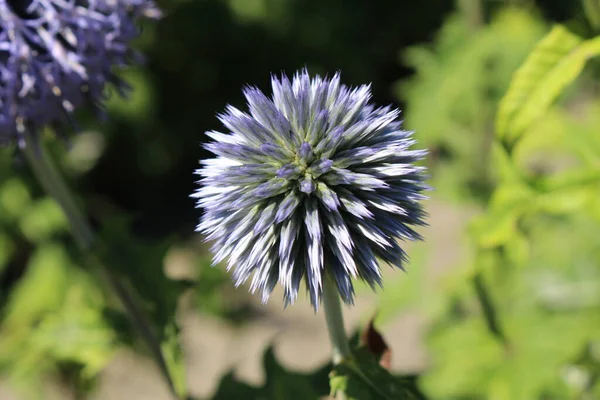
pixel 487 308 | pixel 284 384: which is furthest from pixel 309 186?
pixel 487 308

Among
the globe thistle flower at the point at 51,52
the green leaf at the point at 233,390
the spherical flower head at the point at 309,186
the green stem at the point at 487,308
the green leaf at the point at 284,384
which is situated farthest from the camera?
the green stem at the point at 487,308

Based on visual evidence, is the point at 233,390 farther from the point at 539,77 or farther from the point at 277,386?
the point at 539,77

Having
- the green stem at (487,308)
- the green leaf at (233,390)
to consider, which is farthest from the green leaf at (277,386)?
the green stem at (487,308)

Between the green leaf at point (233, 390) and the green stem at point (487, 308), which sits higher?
the green stem at point (487, 308)

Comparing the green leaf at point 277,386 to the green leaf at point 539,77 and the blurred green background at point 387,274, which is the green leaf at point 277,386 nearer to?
the blurred green background at point 387,274

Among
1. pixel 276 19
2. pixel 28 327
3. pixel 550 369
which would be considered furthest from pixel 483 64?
pixel 28 327
